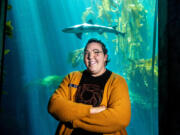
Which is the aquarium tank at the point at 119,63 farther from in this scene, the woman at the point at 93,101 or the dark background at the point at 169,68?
the woman at the point at 93,101

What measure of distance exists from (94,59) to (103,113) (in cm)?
61

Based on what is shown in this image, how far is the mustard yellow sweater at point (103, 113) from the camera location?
Result: 1281 millimetres

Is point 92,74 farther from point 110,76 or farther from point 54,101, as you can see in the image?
point 54,101

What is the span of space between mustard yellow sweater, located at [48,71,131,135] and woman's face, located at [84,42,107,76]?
223 millimetres

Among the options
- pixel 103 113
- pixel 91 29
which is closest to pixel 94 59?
pixel 103 113

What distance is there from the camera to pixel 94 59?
5.32ft

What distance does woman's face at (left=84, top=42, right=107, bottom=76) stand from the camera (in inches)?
63.6

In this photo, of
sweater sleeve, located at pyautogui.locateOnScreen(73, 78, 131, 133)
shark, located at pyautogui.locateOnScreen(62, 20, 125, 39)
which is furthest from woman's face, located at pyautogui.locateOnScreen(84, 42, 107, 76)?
shark, located at pyautogui.locateOnScreen(62, 20, 125, 39)

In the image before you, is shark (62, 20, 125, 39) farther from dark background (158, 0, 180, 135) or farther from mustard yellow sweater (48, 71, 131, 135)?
dark background (158, 0, 180, 135)

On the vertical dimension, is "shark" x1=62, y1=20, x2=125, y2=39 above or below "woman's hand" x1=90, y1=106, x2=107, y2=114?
above

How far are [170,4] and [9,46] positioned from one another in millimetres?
14023

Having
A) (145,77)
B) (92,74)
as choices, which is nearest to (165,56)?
(92,74)

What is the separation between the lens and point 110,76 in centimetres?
163

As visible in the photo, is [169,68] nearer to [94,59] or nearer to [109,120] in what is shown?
[109,120]
